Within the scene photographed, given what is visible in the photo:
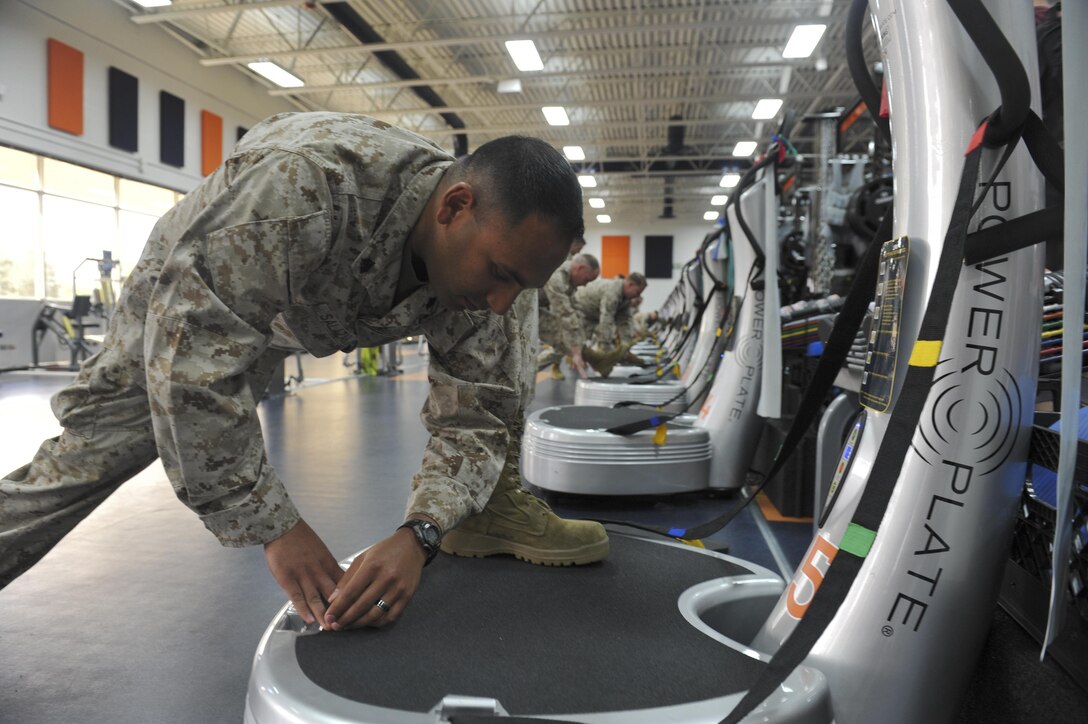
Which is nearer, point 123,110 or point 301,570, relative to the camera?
point 301,570

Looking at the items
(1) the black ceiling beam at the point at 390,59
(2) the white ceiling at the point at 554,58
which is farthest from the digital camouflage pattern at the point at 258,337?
(1) the black ceiling beam at the point at 390,59

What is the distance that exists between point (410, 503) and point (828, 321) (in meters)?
1.72

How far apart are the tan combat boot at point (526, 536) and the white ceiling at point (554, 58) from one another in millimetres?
8652

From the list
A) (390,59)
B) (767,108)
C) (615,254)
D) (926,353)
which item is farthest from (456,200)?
(615,254)

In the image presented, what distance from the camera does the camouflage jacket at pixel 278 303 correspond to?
3.33 feet

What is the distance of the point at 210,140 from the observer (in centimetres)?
1210

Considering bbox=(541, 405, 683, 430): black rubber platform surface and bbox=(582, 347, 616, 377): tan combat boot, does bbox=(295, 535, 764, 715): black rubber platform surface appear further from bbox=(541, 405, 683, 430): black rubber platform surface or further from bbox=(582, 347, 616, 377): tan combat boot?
bbox=(582, 347, 616, 377): tan combat boot

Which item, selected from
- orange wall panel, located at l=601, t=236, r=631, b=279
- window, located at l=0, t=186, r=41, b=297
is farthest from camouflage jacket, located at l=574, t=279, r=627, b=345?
orange wall panel, located at l=601, t=236, r=631, b=279

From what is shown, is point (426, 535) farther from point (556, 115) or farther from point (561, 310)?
point (556, 115)

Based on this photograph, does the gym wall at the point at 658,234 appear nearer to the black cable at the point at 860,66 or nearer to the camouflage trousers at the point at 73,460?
the black cable at the point at 860,66

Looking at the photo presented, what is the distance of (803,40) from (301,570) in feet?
33.2

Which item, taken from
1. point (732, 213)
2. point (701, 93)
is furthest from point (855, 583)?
point (701, 93)

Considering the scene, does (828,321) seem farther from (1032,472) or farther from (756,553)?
(1032,472)

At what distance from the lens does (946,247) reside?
3.06 feet
